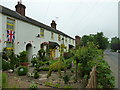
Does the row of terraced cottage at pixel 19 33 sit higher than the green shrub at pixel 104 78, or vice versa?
the row of terraced cottage at pixel 19 33

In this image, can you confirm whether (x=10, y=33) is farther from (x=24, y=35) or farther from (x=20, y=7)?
(x=20, y=7)

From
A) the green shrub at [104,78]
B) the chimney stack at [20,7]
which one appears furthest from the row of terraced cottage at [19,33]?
the green shrub at [104,78]

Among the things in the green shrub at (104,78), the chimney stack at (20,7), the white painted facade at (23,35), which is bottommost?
the green shrub at (104,78)

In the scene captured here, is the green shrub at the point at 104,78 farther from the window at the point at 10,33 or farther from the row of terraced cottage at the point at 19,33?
the window at the point at 10,33

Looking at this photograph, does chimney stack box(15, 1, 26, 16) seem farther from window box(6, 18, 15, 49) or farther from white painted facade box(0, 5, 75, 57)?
window box(6, 18, 15, 49)

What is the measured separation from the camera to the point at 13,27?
10.2 m

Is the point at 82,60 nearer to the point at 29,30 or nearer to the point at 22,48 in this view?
the point at 22,48

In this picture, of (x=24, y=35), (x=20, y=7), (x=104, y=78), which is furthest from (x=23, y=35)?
(x=104, y=78)

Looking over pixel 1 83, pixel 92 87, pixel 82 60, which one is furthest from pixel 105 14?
pixel 1 83

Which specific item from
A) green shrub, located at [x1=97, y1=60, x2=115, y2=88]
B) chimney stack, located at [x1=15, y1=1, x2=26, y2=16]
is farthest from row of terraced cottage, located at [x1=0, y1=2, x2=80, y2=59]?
green shrub, located at [x1=97, y1=60, x2=115, y2=88]

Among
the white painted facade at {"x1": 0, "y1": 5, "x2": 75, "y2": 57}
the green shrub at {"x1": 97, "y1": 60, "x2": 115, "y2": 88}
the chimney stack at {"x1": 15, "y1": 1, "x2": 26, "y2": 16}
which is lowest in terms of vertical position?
the green shrub at {"x1": 97, "y1": 60, "x2": 115, "y2": 88}

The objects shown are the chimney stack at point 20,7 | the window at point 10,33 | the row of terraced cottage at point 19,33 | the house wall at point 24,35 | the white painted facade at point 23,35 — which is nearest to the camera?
the white painted facade at point 23,35

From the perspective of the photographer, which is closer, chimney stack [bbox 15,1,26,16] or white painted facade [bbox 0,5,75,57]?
white painted facade [bbox 0,5,75,57]

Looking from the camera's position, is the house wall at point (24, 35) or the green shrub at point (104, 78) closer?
the green shrub at point (104, 78)
